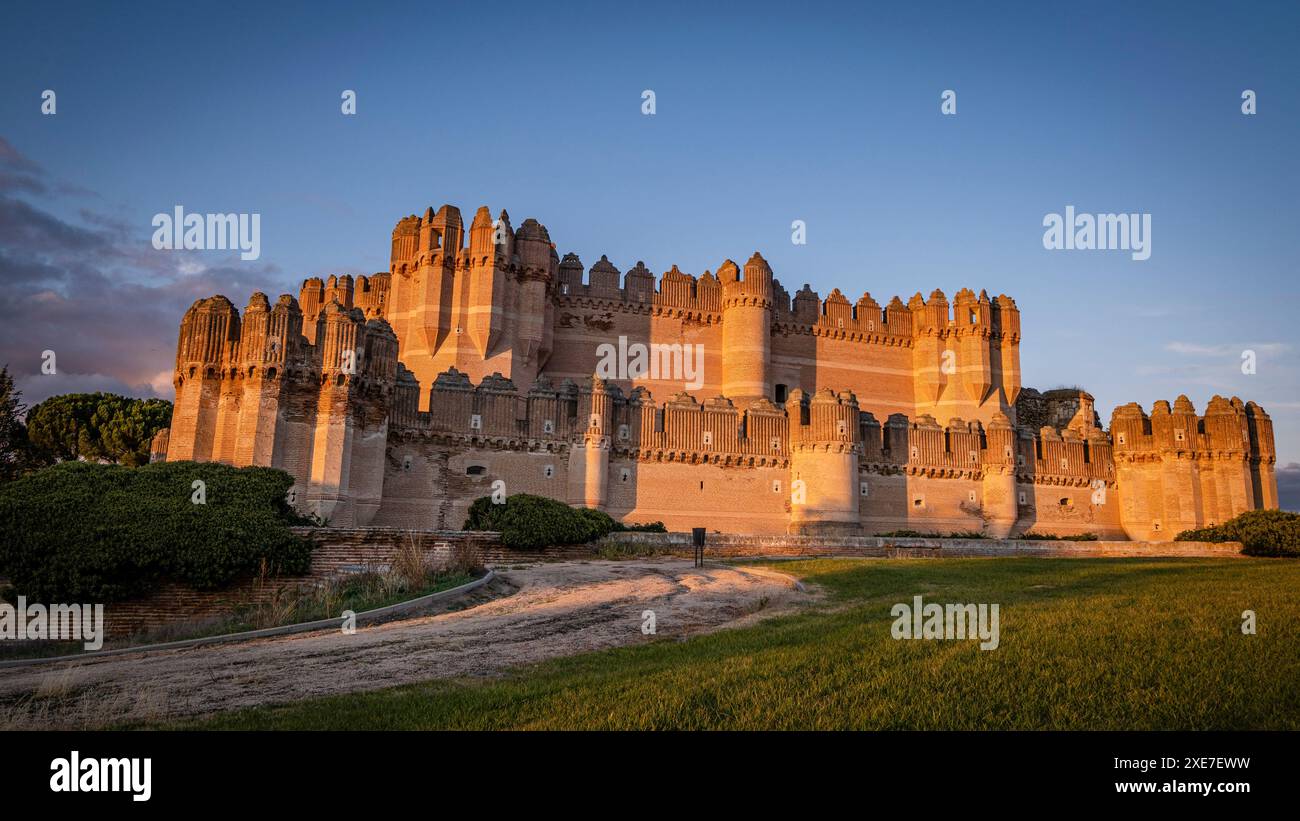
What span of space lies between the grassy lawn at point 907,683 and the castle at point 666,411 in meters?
18.4

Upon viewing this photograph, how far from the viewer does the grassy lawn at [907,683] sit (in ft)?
19.3

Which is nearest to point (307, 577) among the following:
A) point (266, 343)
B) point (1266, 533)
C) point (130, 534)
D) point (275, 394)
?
point (130, 534)

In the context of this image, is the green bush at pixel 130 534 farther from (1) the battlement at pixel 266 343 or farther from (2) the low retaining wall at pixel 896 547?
(2) the low retaining wall at pixel 896 547

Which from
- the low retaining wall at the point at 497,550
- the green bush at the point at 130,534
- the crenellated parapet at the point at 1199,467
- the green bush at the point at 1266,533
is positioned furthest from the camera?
the crenellated parapet at the point at 1199,467

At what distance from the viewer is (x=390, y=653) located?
9.74 m

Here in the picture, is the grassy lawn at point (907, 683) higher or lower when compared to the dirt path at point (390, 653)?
higher

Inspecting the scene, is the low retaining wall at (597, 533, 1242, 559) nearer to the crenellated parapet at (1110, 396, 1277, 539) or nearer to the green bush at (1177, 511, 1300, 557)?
the green bush at (1177, 511, 1300, 557)

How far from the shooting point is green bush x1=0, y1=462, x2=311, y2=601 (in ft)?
53.0

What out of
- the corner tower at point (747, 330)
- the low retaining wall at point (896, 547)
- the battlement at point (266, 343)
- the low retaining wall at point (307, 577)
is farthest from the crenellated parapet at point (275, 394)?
the corner tower at point (747, 330)

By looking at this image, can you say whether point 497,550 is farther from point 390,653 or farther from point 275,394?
point 390,653
